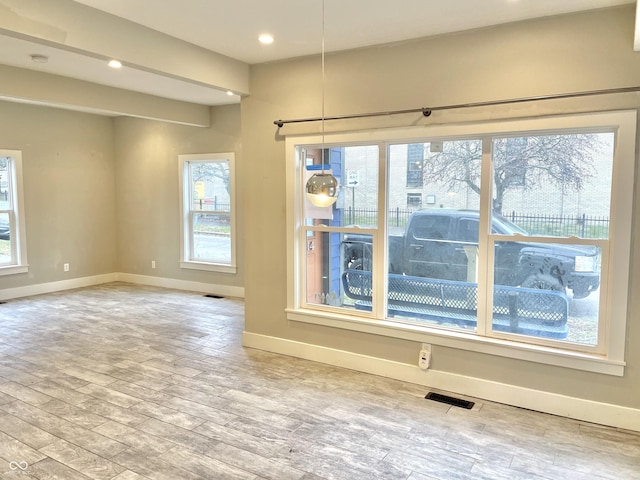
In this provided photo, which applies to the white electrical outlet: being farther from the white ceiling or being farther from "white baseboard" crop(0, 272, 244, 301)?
"white baseboard" crop(0, 272, 244, 301)

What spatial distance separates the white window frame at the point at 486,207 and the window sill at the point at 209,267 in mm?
2795

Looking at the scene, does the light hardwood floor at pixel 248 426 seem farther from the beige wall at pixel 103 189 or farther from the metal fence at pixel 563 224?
the beige wall at pixel 103 189

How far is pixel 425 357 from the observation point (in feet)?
12.1

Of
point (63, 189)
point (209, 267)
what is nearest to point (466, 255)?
point (209, 267)

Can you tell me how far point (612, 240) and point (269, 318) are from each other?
2973 millimetres

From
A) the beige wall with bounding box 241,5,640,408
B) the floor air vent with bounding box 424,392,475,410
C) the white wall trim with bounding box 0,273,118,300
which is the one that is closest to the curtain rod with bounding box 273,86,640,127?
the beige wall with bounding box 241,5,640,408

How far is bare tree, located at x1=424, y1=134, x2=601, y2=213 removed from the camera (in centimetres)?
319

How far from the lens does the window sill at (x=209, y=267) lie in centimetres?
697

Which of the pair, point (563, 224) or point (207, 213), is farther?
point (207, 213)

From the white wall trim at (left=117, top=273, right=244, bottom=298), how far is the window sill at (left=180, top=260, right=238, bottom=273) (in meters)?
Result: 0.24

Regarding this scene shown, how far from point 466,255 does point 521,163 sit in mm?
805

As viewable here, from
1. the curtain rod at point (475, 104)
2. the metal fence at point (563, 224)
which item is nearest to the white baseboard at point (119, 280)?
the curtain rod at point (475, 104)

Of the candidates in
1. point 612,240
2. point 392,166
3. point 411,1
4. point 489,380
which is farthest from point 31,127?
point 612,240

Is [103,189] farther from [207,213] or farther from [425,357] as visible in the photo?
[425,357]
